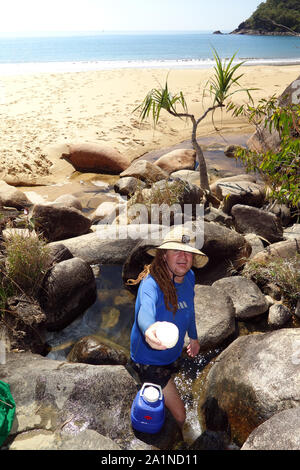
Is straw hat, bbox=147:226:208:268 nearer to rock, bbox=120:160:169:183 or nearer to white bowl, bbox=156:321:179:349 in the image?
white bowl, bbox=156:321:179:349

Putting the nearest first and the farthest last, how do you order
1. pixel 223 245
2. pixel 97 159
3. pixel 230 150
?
pixel 223 245, pixel 97 159, pixel 230 150

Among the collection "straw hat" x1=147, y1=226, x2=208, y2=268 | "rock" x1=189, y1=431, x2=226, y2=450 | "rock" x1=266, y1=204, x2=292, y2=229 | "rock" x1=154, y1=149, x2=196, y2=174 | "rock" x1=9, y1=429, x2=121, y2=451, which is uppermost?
"straw hat" x1=147, y1=226, x2=208, y2=268

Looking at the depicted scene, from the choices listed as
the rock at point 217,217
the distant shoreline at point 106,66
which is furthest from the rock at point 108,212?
the distant shoreline at point 106,66

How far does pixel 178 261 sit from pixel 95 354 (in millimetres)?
1654

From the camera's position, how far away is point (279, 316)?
14.6ft

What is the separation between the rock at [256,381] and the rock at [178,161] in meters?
6.66

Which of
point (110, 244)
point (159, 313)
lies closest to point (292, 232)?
point (110, 244)

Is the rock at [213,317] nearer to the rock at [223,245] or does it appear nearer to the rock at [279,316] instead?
the rock at [279,316]

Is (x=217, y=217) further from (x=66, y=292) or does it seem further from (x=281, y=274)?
(x=66, y=292)

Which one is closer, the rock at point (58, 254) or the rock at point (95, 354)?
the rock at point (95, 354)

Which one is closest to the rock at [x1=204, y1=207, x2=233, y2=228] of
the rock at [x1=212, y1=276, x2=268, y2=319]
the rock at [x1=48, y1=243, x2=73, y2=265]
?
the rock at [x1=212, y1=276, x2=268, y2=319]

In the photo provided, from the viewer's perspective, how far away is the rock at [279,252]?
17.4 feet

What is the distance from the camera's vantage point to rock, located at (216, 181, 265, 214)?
7049mm

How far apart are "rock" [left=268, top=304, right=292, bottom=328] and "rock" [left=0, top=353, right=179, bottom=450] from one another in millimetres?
1961
